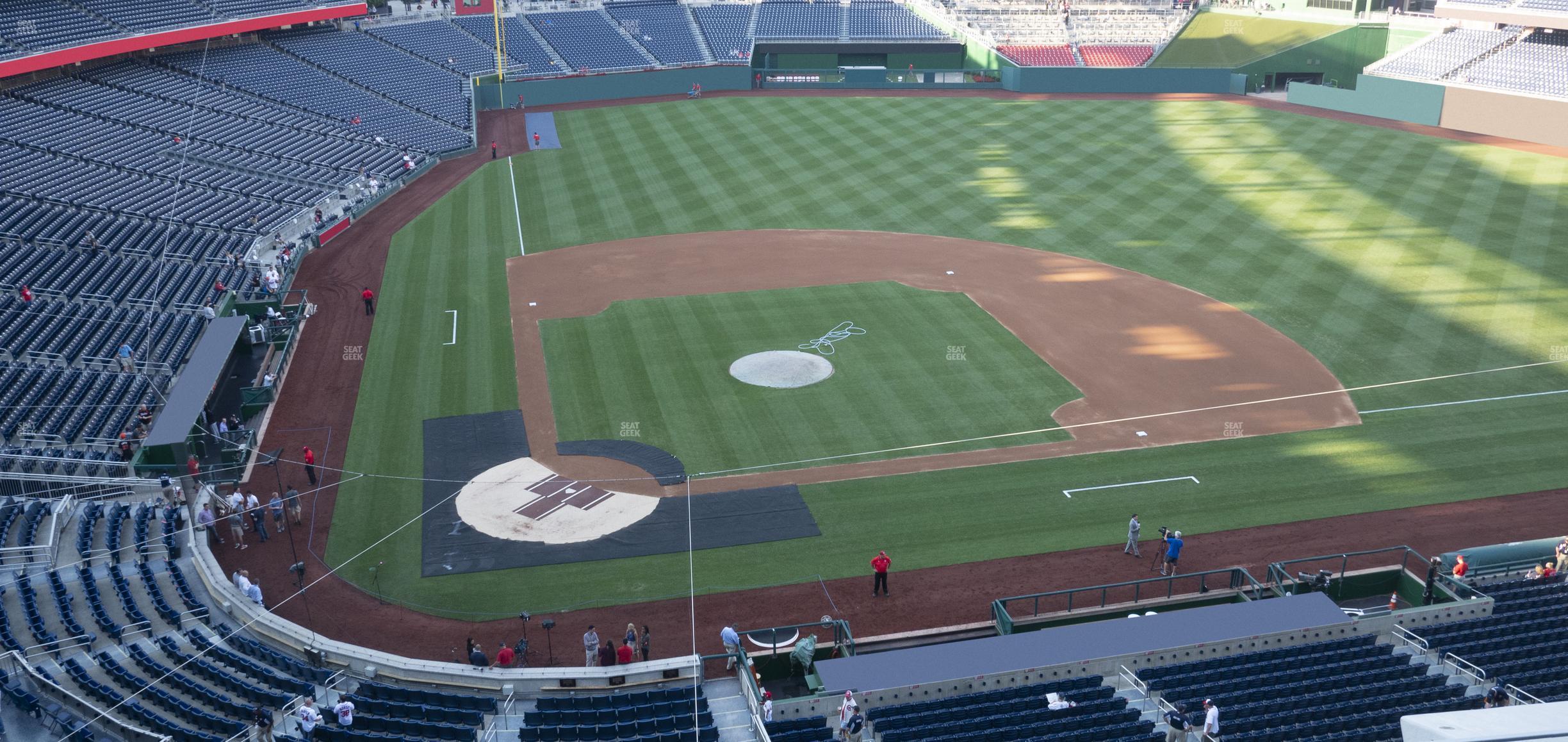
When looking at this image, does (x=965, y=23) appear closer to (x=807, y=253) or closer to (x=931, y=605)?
(x=807, y=253)

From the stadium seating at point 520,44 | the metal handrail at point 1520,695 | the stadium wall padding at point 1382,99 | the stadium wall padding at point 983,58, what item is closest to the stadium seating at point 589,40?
the stadium seating at point 520,44

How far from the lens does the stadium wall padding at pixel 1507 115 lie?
5034cm

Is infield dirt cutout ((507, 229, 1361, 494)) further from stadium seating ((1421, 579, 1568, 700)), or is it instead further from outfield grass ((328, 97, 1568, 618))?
stadium seating ((1421, 579, 1568, 700))

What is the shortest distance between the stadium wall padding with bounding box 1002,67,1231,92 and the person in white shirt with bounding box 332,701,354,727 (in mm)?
58183

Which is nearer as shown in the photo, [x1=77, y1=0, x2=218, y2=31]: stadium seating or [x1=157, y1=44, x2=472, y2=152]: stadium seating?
[x1=77, y1=0, x2=218, y2=31]: stadium seating

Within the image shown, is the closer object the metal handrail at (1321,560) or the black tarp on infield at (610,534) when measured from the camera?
the metal handrail at (1321,560)

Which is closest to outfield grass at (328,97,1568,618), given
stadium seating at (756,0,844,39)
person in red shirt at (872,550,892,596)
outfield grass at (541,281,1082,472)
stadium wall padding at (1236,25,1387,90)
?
person in red shirt at (872,550,892,596)

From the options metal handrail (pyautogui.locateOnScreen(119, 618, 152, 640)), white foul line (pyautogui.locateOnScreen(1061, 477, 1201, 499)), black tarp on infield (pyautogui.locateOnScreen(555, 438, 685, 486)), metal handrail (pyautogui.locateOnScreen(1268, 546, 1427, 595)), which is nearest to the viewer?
metal handrail (pyautogui.locateOnScreen(119, 618, 152, 640))

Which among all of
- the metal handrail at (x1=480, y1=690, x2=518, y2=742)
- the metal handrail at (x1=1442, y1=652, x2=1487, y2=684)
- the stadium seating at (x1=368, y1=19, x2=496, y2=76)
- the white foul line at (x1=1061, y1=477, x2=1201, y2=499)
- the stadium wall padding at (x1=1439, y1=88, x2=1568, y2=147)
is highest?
the stadium seating at (x1=368, y1=19, x2=496, y2=76)

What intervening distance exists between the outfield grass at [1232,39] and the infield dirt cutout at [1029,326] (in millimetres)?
34309

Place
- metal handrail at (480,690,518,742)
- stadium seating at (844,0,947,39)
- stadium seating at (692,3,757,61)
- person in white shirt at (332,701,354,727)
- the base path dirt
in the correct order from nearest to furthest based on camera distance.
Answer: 1. person in white shirt at (332,701,354,727)
2. metal handrail at (480,690,518,742)
3. the base path dirt
4. stadium seating at (692,3,757,61)
5. stadium seating at (844,0,947,39)

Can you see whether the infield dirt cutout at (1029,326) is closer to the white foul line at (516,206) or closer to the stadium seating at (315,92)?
the white foul line at (516,206)

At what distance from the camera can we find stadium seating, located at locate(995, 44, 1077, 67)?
69938mm

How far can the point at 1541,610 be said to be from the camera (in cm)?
1930
